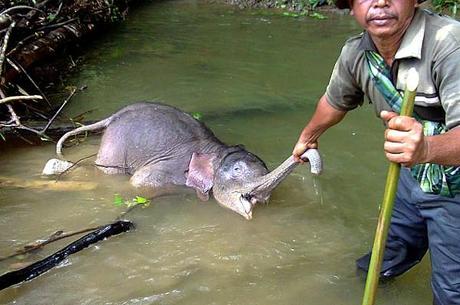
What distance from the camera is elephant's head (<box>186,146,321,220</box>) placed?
4.76m

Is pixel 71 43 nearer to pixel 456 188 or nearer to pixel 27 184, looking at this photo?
pixel 27 184

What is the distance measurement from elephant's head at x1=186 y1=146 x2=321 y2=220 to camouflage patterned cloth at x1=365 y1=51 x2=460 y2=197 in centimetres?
162

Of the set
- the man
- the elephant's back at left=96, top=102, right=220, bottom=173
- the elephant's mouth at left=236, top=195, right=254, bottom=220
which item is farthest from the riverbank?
the man

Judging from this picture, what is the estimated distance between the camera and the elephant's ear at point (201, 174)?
5121 millimetres

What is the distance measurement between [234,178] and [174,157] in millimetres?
709

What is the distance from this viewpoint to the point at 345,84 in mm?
3207

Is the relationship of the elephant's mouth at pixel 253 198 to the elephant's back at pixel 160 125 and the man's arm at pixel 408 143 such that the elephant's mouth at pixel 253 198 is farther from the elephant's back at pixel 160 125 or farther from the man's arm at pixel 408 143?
the man's arm at pixel 408 143

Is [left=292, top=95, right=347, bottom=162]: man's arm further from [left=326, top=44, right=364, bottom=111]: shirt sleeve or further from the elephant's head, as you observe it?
the elephant's head

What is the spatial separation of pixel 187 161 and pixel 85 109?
231 cm

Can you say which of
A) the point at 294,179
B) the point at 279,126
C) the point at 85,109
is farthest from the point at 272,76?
the point at 294,179

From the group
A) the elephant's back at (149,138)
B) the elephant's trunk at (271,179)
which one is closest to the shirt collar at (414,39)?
the elephant's trunk at (271,179)

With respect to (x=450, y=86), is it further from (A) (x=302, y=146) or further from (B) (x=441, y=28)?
(A) (x=302, y=146)

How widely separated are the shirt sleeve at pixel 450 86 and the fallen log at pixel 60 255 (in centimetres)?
258

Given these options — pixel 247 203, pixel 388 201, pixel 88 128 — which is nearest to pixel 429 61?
pixel 388 201
